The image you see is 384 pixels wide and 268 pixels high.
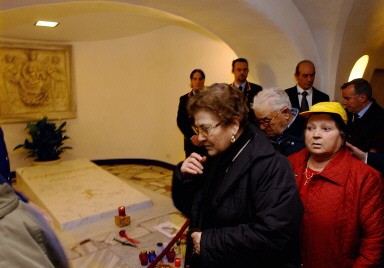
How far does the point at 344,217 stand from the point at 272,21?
9.11ft

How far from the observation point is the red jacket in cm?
170

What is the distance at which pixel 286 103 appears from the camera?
220 centimetres

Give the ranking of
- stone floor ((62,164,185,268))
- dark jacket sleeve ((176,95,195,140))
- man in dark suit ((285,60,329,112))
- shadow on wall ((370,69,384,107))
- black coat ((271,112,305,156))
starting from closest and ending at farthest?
black coat ((271,112,305,156)), stone floor ((62,164,185,268)), man in dark suit ((285,60,329,112)), dark jacket sleeve ((176,95,195,140)), shadow on wall ((370,69,384,107))

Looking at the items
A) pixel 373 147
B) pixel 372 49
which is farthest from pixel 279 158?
pixel 372 49

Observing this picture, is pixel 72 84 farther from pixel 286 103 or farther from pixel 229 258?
pixel 229 258

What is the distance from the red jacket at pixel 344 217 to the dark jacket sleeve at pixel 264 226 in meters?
0.44

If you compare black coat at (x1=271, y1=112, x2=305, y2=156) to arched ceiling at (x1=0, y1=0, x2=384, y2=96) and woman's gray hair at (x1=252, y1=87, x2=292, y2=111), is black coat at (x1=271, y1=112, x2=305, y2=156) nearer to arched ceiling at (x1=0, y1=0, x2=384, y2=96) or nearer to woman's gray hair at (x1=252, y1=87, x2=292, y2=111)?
woman's gray hair at (x1=252, y1=87, x2=292, y2=111)

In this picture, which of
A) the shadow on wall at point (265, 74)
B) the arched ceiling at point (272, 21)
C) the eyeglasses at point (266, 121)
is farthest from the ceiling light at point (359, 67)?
the eyeglasses at point (266, 121)

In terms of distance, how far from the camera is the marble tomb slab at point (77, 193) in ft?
13.7

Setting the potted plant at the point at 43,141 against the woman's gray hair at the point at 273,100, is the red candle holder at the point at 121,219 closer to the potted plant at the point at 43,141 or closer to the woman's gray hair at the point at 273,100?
the woman's gray hair at the point at 273,100

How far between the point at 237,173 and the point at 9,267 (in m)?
0.94

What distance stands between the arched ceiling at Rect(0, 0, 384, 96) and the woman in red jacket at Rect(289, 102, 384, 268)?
2200mm

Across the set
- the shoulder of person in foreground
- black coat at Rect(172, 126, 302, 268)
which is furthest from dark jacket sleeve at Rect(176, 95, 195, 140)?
the shoulder of person in foreground

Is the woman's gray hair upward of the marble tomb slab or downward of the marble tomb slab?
upward
